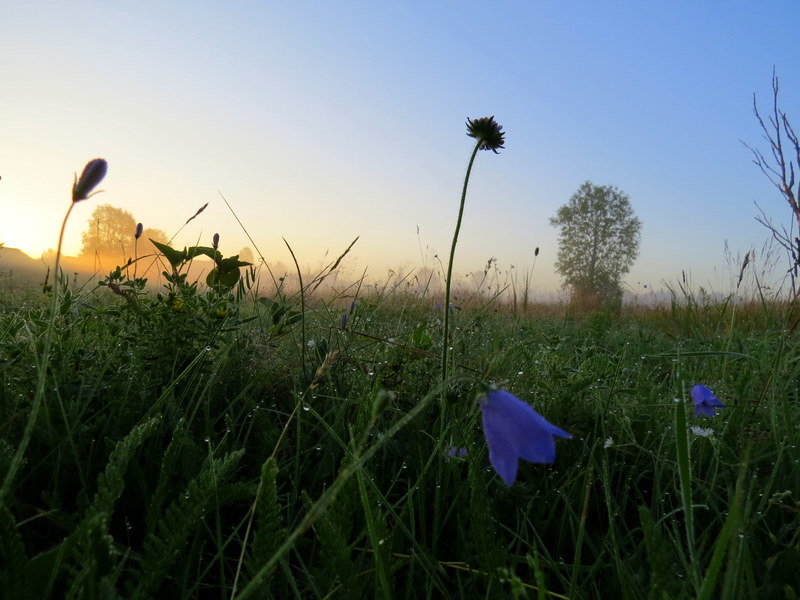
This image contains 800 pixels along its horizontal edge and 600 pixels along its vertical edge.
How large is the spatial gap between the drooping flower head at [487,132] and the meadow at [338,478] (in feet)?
1.40

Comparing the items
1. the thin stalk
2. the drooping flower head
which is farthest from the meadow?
the drooping flower head

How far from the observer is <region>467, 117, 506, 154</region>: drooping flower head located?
140 cm

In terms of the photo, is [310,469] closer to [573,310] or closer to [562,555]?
[562,555]

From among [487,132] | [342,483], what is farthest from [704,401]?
[342,483]

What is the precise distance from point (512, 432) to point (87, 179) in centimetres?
78

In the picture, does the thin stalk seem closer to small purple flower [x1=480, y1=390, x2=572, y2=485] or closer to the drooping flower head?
small purple flower [x1=480, y1=390, x2=572, y2=485]

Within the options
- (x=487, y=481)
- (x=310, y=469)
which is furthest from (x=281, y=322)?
(x=487, y=481)

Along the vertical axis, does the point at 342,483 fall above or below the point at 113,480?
above

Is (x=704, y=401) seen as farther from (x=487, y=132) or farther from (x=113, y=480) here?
(x=113, y=480)

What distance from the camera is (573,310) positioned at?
895cm

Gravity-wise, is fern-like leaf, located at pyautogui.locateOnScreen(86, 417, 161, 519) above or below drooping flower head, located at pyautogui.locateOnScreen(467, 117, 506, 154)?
below

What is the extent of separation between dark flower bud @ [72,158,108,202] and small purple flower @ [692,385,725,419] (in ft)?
5.98

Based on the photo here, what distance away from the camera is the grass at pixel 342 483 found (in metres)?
0.85

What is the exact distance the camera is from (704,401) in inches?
70.0
